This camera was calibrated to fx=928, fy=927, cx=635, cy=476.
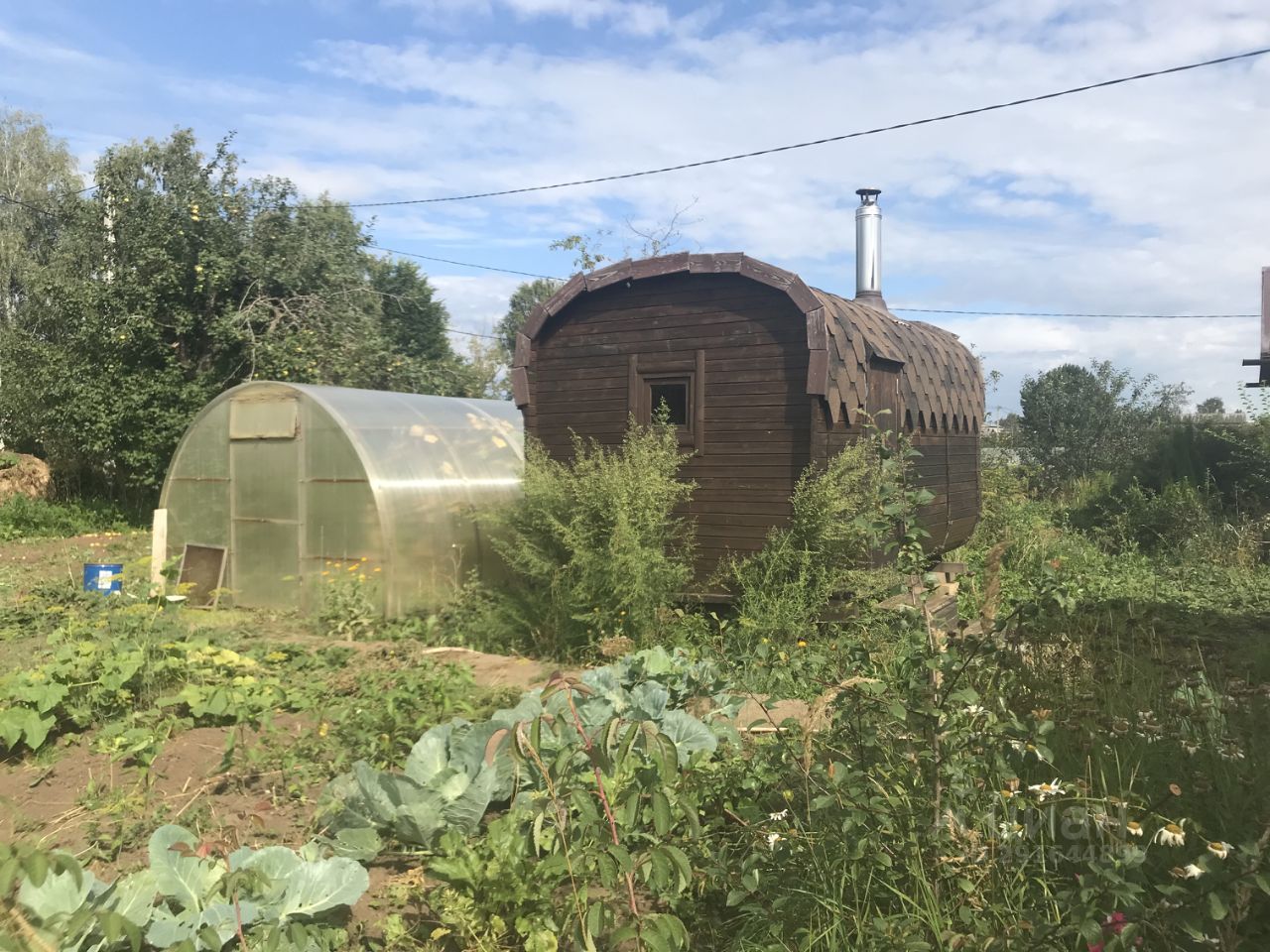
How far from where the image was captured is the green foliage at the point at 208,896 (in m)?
2.49

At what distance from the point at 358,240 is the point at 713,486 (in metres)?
14.0

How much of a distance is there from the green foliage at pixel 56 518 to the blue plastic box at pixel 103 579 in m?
8.94

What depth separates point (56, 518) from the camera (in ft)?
57.0

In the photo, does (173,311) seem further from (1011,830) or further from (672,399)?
(1011,830)

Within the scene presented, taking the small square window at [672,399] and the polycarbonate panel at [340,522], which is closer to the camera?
the small square window at [672,399]

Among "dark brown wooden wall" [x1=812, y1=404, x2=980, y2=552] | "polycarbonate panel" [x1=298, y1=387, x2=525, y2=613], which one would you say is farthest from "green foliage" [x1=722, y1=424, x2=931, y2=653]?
"polycarbonate panel" [x1=298, y1=387, x2=525, y2=613]

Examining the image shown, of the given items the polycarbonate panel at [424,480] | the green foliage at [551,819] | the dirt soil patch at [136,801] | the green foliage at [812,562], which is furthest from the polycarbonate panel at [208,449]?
the green foliage at [551,819]

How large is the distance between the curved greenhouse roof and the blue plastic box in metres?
1.09

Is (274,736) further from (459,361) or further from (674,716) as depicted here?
(459,361)

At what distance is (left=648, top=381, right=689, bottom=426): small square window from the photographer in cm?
919

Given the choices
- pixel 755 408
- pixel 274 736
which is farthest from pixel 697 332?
pixel 274 736

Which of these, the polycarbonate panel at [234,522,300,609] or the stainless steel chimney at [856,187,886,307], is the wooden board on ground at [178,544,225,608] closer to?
the polycarbonate panel at [234,522,300,609]

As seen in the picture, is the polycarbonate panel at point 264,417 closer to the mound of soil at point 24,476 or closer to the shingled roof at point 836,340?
the shingled roof at point 836,340

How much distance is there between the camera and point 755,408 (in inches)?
346
